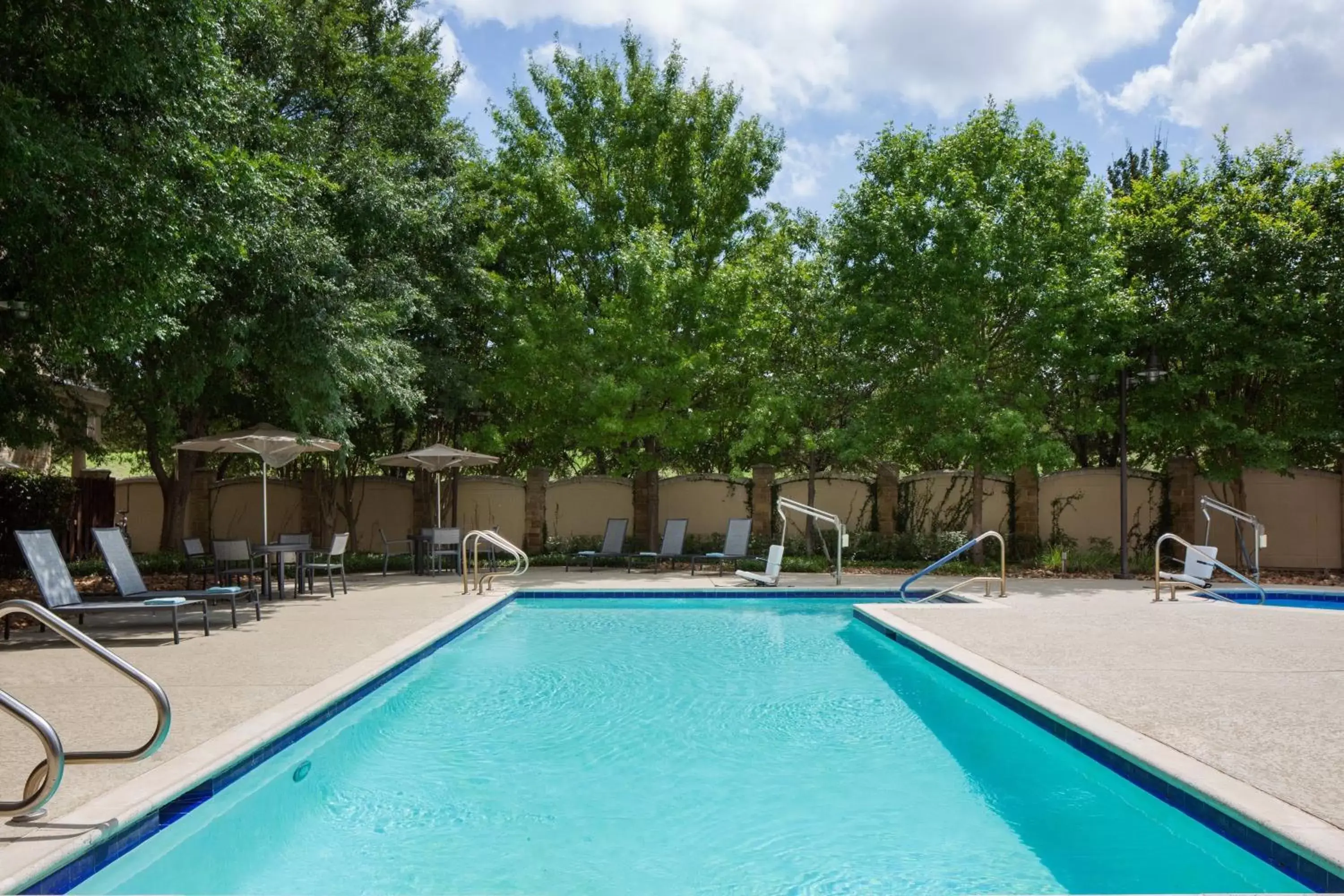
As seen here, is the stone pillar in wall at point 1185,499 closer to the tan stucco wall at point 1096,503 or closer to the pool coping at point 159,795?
the tan stucco wall at point 1096,503

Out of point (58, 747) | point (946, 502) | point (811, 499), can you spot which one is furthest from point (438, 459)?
point (58, 747)

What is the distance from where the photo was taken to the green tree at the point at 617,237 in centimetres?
1653

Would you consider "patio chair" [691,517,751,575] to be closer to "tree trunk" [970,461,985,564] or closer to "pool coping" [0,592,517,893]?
"tree trunk" [970,461,985,564]

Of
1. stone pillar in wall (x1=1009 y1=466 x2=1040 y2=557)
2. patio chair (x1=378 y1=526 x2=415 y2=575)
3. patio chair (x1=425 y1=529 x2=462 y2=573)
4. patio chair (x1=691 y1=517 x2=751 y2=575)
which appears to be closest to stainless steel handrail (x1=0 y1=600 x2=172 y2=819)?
patio chair (x1=425 y1=529 x2=462 y2=573)

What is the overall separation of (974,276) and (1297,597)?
693 centimetres

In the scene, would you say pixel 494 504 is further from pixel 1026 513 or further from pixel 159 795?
pixel 159 795

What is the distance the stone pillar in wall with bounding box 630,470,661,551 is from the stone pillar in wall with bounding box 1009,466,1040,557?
7.28 meters

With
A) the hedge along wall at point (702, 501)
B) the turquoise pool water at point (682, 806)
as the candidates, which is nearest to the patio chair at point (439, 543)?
the hedge along wall at point (702, 501)

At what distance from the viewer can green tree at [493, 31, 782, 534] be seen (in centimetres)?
1653

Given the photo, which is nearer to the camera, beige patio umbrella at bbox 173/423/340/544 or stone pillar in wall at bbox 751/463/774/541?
beige patio umbrella at bbox 173/423/340/544

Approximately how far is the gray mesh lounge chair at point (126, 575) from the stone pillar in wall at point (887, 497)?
42.9 ft

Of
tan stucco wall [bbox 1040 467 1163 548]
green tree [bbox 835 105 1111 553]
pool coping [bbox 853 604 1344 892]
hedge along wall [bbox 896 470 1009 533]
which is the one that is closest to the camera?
pool coping [bbox 853 604 1344 892]

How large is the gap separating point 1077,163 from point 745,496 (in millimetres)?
9066

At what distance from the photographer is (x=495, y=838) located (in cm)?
434
